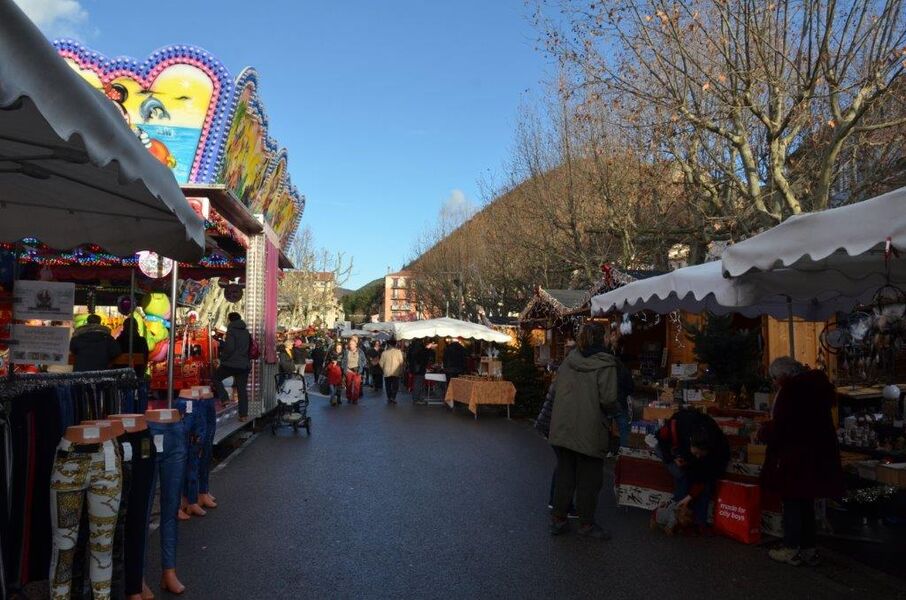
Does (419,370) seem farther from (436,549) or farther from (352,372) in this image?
(436,549)

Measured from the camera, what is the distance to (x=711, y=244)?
14008 mm

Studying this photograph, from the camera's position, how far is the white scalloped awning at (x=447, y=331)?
20.1 metres

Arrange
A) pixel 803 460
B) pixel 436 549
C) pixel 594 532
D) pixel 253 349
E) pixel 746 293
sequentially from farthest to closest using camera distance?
pixel 253 349
pixel 746 293
pixel 594 532
pixel 436 549
pixel 803 460

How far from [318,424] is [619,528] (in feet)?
30.3

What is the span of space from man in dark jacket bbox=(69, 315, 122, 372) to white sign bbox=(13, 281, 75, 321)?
506 cm

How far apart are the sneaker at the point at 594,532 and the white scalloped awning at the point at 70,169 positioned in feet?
12.8

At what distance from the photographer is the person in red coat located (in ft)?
18.5

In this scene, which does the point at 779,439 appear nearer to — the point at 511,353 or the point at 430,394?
the point at 511,353

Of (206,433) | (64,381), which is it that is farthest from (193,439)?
(64,381)

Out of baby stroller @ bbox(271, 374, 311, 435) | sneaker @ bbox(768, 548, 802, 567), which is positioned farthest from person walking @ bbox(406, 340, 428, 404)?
sneaker @ bbox(768, 548, 802, 567)

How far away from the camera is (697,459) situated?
21.8ft

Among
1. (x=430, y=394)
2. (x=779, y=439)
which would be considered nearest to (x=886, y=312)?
(x=779, y=439)

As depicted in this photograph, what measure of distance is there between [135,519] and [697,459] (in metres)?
4.68

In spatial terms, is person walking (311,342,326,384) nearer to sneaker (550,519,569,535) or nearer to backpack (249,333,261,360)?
backpack (249,333,261,360)
